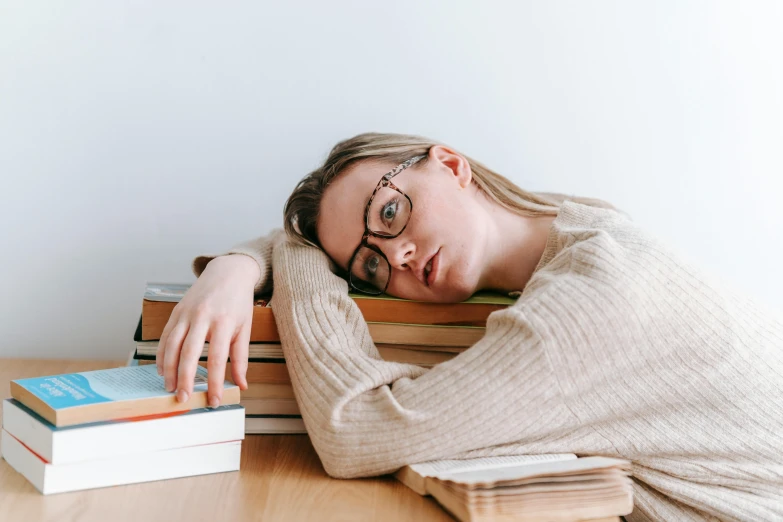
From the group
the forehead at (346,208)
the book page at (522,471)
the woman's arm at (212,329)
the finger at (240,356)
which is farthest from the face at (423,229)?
the book page at (522,471)

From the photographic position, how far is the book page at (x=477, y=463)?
0.85 m

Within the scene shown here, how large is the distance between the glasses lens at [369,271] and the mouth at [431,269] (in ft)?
0.20

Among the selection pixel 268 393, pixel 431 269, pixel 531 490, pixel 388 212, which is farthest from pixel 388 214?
pixel 531 490

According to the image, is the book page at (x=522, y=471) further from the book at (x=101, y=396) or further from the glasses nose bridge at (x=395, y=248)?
the glasses nose bridge at (x=395, y=248)

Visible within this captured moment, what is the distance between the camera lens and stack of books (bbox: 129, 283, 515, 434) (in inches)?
43.4

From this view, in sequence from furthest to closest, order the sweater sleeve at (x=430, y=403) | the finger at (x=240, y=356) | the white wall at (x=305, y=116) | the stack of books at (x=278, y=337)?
1. the white wall at (x=305, y=116)
2. the stack of books at (x=278, y=337)
3. the finger at (x=240, y=356)
4. the sweater sleeve at (x=430, y=403)

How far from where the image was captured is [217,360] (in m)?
0.94

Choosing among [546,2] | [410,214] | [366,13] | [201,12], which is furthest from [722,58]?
[201,12]

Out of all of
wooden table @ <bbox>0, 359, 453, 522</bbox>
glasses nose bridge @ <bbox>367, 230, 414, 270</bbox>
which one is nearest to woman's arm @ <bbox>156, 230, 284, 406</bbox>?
wooden table @ <bbox>0, 359, 453, 522</bbox>

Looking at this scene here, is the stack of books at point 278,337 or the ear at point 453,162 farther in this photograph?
the ear at point 453,162

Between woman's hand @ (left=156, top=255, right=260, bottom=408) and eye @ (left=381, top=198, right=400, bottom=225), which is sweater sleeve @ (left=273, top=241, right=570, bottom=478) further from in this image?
eye @ (left=381, top=198, right=400, bottom=225)

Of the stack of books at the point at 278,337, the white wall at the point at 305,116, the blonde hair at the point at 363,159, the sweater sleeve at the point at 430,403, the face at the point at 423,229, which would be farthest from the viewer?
the white wall at the point at 305,116

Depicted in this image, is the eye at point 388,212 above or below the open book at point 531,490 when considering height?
above

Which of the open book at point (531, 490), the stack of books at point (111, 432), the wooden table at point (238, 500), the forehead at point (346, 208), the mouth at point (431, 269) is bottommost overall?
the wooden table at point (238, 500)
